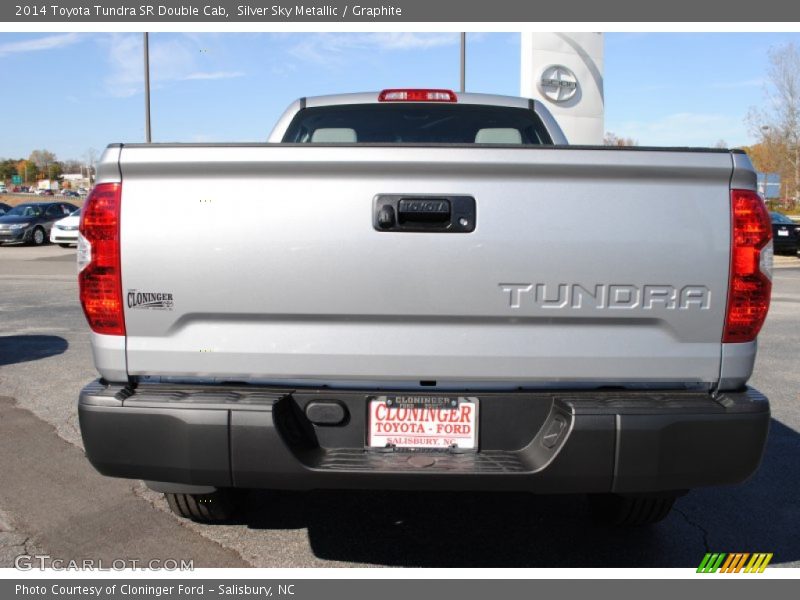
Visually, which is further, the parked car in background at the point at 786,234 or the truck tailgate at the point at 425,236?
the parked car in background at the point at 786,234

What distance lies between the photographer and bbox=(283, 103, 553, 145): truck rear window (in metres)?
4.41

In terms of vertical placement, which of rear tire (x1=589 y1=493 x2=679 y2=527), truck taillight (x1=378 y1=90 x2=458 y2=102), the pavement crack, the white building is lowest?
the pavement crack

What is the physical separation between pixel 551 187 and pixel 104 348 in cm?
169

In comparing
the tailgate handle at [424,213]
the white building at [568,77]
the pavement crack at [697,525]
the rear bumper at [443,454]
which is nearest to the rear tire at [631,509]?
the pavement crack at [697,525]

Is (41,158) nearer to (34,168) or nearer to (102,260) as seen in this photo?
(34,168)

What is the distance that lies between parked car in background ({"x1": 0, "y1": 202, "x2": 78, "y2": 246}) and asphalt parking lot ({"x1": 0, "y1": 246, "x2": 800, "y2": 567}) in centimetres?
2378

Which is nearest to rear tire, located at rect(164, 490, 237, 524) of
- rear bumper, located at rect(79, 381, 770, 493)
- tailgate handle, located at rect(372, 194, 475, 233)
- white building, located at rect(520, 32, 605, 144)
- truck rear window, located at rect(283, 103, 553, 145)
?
rear bumper, located at rect(79, 381, 770, 493)

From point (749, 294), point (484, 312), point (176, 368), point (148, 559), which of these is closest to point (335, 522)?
point (148, 559)

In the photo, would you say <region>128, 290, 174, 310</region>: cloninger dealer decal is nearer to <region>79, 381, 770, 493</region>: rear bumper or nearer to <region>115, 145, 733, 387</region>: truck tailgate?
<region>115, 145, 733, 387</region>: truck tailgate

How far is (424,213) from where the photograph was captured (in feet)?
8.20

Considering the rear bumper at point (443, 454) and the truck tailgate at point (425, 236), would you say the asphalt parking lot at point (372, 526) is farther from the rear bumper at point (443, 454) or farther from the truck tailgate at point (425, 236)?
the truck tailgate at point (425, 236)

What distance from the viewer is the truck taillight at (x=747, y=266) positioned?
2.52 metres

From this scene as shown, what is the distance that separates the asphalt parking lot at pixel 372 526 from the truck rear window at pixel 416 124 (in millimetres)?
2116

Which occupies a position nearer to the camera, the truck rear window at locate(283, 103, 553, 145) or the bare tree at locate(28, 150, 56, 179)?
the truck rear window at locate(283, 103, 553, 145)
